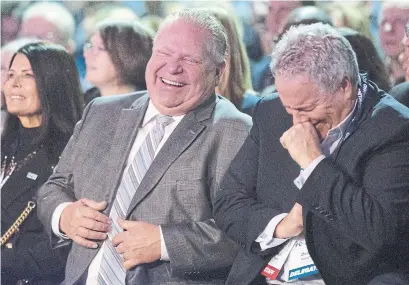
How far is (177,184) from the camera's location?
3.35 meters

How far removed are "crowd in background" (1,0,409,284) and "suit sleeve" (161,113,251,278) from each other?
22.7 inches

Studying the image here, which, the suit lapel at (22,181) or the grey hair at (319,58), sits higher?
the grey hair at (319,58)

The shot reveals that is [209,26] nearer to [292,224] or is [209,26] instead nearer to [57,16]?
[292,224]

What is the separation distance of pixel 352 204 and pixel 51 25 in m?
3.07

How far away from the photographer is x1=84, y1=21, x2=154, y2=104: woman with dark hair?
14.3 feet

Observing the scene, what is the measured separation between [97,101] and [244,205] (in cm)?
96

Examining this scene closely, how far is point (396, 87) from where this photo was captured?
11.8ft

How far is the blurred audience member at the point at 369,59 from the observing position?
3.75 m

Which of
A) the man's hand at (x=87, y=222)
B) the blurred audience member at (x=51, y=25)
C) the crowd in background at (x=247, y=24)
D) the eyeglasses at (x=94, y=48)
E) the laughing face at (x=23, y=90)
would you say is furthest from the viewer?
the blurred audience member at (x=51, y=25)

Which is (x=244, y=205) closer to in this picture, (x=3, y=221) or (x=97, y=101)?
(x=97, y=101)

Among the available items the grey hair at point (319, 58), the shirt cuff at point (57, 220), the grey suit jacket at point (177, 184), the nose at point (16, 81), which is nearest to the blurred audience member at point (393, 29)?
the grey suit jacket at point (177, 184)

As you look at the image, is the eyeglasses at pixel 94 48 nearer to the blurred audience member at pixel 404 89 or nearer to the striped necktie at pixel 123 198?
the striped necktie at pixel 123 198

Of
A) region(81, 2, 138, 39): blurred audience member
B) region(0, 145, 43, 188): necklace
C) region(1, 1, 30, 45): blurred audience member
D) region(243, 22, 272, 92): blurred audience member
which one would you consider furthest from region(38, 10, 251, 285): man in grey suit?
region(1, 1, 30, 45): blurred audience member

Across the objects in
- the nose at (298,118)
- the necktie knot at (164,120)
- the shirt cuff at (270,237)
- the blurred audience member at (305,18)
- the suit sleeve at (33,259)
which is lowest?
the suit sleeve at (33,259)
